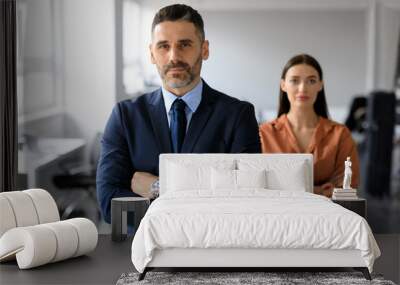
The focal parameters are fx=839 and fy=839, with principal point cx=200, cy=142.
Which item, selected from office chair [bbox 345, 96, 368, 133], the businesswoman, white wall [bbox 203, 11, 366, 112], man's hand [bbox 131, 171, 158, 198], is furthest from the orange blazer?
man's hand [bbox 131, 171, 158, 198]

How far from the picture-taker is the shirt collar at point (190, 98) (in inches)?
326

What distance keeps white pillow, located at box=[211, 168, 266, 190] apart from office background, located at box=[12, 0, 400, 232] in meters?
1.27

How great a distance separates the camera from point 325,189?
326 inches

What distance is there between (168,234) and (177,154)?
1982mm

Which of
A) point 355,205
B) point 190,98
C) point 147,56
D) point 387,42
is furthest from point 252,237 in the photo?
point 387,42

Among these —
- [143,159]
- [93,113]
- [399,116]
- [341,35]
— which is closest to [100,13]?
[93,113]

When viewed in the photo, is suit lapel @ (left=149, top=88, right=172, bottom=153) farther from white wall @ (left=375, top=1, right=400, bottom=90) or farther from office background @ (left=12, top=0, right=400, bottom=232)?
white wall @ (left=375, top=1, right=400, bottom=90)

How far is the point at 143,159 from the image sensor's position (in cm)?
822

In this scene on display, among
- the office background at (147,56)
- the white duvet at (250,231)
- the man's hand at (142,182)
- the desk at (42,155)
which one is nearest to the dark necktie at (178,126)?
the man's hand at (142,182)

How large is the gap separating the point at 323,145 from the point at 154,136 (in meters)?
1.69

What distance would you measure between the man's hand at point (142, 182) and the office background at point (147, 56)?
2.41 ft

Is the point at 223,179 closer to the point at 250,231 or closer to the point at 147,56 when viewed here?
the point at 250,231

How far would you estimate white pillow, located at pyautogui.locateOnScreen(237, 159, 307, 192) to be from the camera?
24.6 feet

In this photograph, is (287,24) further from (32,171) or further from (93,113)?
(32,171)
